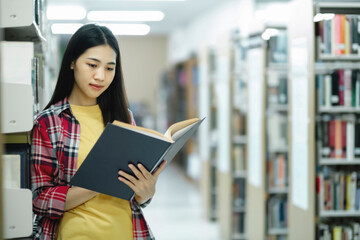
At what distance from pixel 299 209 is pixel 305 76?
2.92ft

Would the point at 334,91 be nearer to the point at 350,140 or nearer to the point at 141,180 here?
the point at 350,140

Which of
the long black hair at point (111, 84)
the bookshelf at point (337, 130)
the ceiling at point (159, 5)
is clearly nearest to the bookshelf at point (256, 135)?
the bookshelf at point (337, 130)

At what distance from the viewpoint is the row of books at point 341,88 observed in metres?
3.21

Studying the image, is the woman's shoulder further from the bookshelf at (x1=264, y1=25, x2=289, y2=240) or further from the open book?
the bookshelf at (x1=264, y1=25, x2=289, y2=240)

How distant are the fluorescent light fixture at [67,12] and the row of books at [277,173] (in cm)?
552

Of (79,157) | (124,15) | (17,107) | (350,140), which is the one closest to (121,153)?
(79,157)

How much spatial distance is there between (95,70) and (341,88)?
1995 millimetres

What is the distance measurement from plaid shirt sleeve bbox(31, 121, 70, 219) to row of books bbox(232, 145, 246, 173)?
331 cm

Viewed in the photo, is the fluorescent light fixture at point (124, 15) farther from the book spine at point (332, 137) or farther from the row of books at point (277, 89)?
the book spine at point (332, 137)

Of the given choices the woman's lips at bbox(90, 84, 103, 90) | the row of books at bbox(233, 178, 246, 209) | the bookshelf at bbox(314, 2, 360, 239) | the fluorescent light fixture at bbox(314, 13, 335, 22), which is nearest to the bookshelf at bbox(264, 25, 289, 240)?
the row of books at bbox(233, 178, 246, 209)

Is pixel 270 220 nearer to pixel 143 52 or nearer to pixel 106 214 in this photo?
pixel 106 214

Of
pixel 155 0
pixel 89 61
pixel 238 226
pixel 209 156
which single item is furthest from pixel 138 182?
pixel 155 0

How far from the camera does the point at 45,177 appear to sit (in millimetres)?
1705

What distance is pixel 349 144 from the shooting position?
3271mm
